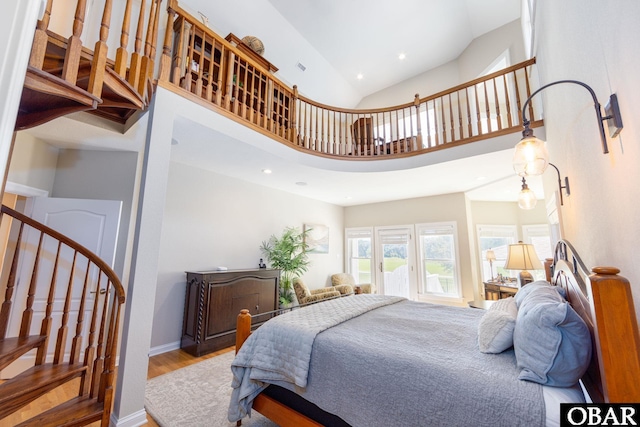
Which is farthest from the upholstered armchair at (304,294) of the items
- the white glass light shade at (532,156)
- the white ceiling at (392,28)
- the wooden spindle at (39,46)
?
the white ceiling at (392,28)

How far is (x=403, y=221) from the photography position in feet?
19.7

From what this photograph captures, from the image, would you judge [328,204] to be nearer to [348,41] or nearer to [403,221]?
[403,221]

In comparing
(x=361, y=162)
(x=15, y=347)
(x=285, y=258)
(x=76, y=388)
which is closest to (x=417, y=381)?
(x=15, y=347)

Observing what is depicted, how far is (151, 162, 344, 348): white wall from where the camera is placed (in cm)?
349

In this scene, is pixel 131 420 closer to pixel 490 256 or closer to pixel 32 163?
pixel 32 163

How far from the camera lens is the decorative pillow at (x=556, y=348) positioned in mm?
1100

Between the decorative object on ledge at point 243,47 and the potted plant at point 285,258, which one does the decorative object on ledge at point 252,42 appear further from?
the potted plant at point 285,258

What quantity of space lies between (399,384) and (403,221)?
4.96 m

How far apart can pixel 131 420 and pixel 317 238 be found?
14.5 feet

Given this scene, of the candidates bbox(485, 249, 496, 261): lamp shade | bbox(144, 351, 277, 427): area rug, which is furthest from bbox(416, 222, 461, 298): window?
bbox(144, 351, 277, 427): area rug

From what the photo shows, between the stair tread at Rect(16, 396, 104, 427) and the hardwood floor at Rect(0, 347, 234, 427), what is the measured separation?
1.15 ft

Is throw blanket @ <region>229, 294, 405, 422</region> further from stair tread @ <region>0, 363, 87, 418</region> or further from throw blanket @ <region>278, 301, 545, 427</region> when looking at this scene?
stair tread @ <region>0, 363, 87, 418</region>

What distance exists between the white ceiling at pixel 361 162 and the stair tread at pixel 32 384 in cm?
209

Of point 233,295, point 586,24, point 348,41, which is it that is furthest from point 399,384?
point 348,41
